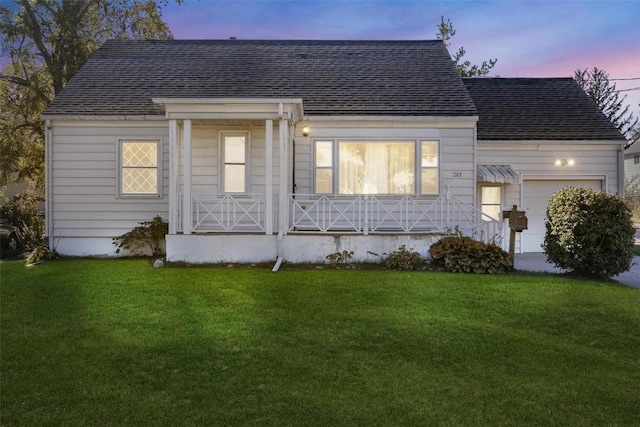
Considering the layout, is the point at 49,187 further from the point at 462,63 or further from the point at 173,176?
the point at 462,63

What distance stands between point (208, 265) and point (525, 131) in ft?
29.0

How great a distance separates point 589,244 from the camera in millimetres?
7988

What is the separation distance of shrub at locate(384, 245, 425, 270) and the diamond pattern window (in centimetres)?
568

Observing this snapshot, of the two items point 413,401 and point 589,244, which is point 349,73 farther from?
point 413,401

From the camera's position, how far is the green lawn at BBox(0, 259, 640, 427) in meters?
3.36

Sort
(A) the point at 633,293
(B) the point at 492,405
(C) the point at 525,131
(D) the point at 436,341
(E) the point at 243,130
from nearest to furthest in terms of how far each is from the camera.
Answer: (B) the point at 492,405
(D) the point at 436,341
(A) the point at 633,293
(E) the point at 243,130
(C) the point at 525,131

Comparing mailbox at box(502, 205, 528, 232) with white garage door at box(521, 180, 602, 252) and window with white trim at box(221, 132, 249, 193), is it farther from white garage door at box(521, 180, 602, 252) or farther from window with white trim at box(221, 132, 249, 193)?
window with white trim at box(221, 132, 249, 193)

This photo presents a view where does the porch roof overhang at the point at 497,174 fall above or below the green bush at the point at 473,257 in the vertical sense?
above

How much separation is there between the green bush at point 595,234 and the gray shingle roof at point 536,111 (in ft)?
14.6

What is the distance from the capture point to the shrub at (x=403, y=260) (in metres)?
8.86

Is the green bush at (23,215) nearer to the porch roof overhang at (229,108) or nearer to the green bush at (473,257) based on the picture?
the porch roof overhang at (229,108)

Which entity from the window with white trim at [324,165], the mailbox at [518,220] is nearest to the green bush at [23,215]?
the window with white trim at [324,165]

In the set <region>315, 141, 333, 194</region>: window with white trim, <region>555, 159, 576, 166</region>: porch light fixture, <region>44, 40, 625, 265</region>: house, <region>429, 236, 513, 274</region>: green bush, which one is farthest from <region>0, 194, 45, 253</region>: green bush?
<region>555, 159, 576, 166</region>: porch light fixture

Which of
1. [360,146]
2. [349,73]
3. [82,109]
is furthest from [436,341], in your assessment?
[82,109]
